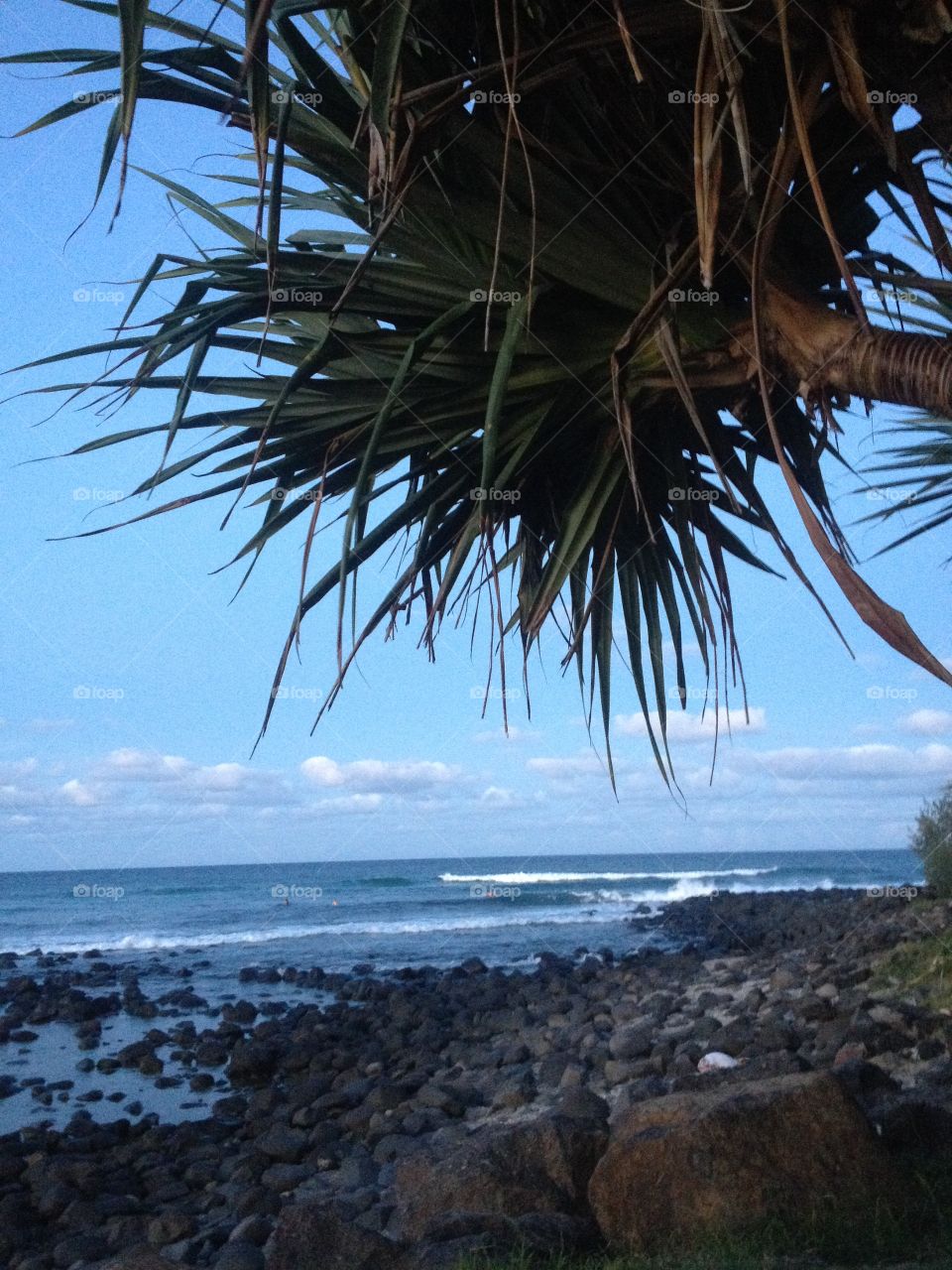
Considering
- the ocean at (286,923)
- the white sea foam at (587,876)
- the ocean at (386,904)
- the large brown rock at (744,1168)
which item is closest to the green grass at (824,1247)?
the large brown rock at (744,1168)

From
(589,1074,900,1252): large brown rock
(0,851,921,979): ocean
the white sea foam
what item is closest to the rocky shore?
(589,1074,900,1252): large brown rock

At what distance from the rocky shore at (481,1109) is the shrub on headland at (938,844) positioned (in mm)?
353

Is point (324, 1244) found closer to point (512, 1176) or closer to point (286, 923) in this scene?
point (512, 1176)

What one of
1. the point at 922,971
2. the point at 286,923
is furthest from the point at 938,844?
the point at 286,923

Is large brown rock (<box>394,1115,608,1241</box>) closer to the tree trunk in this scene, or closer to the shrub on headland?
the tree trunk

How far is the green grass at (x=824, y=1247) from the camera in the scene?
2.85m

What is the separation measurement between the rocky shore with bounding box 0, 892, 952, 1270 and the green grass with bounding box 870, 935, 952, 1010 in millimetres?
91

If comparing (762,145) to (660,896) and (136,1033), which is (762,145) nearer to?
(136,1033)

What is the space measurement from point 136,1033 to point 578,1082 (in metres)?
6.40

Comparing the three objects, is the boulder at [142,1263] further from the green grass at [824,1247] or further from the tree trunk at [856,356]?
the tree trunk at [856,356]

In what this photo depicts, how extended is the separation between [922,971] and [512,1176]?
4.84 meters

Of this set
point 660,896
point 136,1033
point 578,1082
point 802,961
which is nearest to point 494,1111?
point 578,1082

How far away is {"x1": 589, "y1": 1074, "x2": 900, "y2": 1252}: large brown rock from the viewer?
10.8 ft

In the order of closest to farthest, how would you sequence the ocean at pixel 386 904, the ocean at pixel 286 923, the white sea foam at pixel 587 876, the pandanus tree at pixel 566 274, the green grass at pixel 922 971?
the pandanus tree at pixel 566 274, the green grass at pixel 922 971, the ocean at pixel 286 923, the ocean at pixel 386 904, the white sea foam at pixel 587 876
